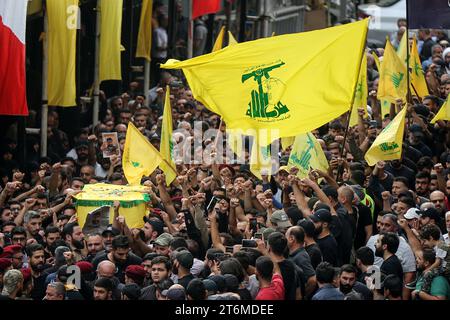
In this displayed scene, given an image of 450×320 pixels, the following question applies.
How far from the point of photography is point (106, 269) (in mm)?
14227

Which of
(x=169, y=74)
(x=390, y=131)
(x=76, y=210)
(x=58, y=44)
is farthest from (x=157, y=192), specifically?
(x=169, y=74)

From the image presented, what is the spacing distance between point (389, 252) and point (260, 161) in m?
3.93

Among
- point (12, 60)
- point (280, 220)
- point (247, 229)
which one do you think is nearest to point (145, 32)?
point (12, 60)

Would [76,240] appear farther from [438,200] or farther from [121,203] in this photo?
[438,200]

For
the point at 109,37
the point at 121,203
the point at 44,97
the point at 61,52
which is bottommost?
the point at 121,203

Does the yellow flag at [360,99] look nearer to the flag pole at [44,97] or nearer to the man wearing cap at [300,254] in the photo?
the flag pole at [44,97]

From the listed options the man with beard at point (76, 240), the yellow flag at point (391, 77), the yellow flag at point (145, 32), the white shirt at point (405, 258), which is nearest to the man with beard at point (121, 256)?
the man with beard at point (76, 240)

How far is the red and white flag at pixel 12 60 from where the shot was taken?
19469 millimetres

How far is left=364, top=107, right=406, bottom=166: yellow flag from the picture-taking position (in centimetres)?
1723

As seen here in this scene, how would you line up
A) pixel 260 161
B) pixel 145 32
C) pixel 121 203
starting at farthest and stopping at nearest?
pixel 145 32
pixel 260 161
pixel 121 203

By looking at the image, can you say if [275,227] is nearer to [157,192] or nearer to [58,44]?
[157,192]

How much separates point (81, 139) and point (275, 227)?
23.4ft

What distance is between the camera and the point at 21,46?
19656mm

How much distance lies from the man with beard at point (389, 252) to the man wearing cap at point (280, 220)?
3.98 feet
